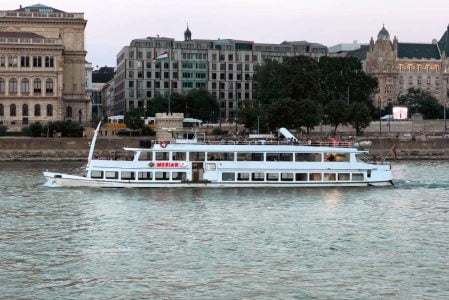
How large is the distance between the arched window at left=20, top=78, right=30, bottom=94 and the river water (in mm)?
66738

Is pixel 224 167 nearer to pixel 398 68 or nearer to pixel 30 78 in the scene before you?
pixel 30 78

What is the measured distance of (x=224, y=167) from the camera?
5878 centimetres

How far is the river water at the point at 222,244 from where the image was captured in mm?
29031

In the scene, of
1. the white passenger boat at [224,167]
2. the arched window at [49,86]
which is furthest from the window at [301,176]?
the arched window at [49,86]

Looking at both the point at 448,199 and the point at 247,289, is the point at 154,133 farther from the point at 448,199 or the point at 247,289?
Result: the point at 247,289

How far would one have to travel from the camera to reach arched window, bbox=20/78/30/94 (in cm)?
12200

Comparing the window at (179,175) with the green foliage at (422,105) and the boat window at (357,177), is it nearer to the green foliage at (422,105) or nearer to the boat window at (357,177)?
the boat window at (357,177)

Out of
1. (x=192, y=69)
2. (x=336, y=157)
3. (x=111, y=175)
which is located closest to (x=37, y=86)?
(x=192, y=69)

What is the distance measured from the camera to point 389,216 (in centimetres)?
4559

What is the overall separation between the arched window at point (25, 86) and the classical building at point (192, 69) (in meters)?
45.8

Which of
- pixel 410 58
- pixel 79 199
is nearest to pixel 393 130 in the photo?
pixel 410 58

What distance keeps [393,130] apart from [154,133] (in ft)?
133

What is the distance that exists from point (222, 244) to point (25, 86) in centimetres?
9100

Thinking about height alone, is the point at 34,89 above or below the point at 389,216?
above
